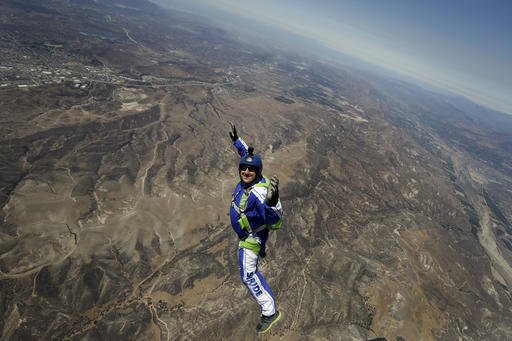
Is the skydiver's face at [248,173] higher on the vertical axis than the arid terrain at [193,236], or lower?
higher

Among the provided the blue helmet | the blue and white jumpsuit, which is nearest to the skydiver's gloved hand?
the blue and white jumpsuit

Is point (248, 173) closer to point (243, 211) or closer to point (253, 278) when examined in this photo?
point (243, 211)

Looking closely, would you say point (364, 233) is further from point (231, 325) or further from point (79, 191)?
point (79, 191)

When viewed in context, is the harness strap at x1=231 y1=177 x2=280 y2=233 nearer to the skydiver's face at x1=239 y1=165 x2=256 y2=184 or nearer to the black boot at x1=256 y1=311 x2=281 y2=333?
the skydiver's face at x1=239 y1=165 x2=256 y2=184

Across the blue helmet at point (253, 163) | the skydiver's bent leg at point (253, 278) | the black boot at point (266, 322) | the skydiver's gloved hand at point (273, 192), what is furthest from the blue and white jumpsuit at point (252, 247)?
the skydiver's gloved hand at point (273, 192)

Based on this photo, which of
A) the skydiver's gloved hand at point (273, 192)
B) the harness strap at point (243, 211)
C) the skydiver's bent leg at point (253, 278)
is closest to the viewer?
the skydiver's gloved hand at point (273, 192)

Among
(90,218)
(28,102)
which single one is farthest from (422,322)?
(28,102)

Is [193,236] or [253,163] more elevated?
[253,163]

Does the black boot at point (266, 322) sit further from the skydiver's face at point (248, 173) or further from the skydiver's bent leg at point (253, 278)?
the skydiver's face at point (248, 173)

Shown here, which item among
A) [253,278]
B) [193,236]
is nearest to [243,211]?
[253,278]
